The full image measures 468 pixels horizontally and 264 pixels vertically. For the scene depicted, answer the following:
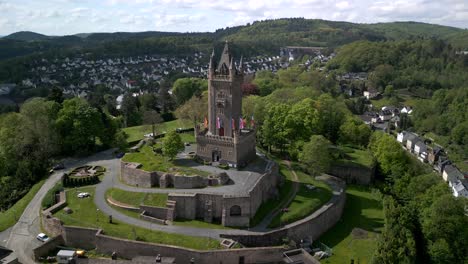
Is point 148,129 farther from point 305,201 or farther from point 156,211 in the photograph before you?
point 305,201

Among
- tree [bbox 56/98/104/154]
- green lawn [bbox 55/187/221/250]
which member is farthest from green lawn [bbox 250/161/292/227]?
tree [bbox 56/98/104/154]

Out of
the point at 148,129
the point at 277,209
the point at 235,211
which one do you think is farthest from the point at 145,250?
the point at 148,129

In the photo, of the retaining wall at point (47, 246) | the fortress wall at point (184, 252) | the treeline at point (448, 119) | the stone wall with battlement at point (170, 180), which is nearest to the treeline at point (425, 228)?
the fortress wall at point (184, 252)

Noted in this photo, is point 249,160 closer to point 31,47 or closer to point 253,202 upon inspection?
point 253,202

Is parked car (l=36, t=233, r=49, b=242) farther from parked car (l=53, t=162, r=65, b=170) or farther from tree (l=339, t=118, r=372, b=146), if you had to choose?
tree (l=339, t=118, r=372, b=146)

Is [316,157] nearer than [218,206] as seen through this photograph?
No

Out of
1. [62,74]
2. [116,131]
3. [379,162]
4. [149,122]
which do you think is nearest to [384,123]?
[379,162]
